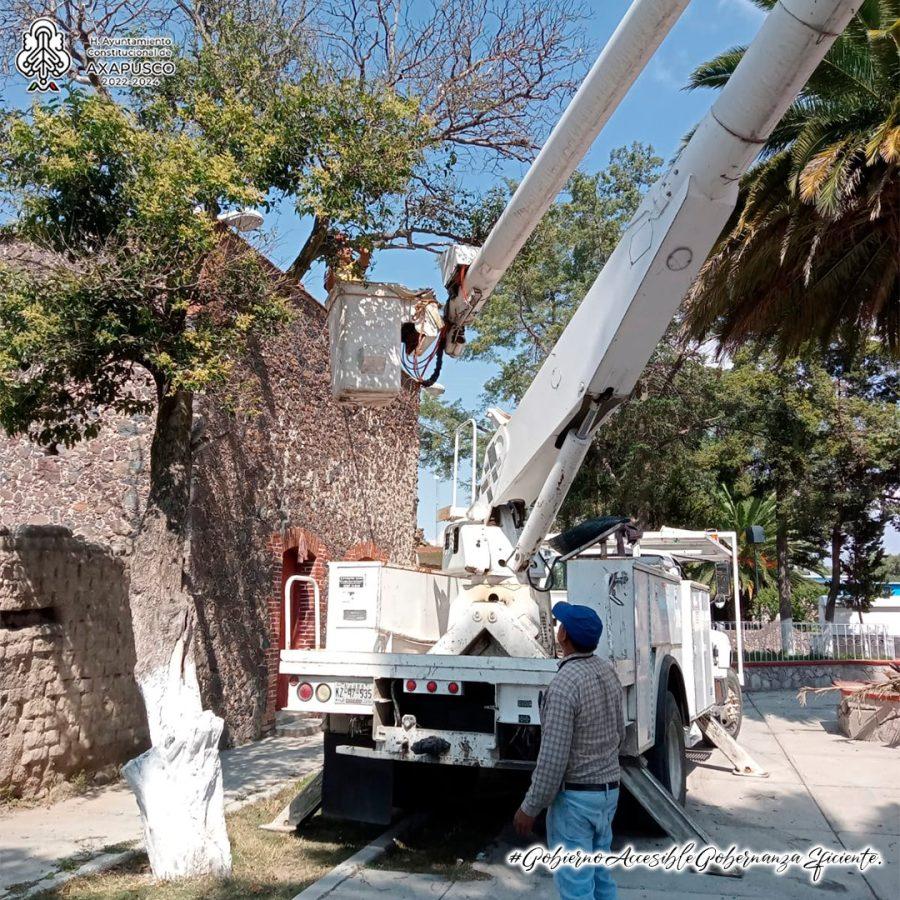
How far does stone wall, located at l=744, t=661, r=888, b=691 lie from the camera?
66.8 ft

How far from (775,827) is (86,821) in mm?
5633

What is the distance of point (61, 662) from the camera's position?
8.45 meters

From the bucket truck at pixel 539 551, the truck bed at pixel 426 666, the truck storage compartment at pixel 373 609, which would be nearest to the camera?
the bucket truck at pixel 539 551

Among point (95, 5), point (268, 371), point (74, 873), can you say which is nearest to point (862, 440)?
point (268, 371)

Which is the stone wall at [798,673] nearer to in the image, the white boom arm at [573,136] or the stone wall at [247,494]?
the stone wall at [247,494]

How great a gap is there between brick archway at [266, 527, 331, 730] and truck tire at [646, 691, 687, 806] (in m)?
5.15

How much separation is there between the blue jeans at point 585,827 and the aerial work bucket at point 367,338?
4206 millimetres

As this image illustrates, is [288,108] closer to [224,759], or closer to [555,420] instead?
[555,420]

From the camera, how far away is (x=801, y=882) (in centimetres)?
632

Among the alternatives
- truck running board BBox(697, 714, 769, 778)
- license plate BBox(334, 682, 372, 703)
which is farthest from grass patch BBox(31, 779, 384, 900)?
truck running board BBox(697, 714, 769, 778)

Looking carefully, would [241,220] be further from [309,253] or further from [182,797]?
[182,797]

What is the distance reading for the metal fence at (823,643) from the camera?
2052cm

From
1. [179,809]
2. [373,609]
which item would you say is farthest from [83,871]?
[373,609]

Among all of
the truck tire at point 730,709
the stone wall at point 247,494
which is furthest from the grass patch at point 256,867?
the truck tire at point 730,709
